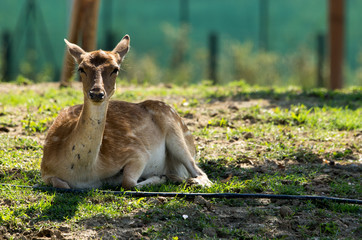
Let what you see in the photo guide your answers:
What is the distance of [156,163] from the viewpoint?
20.5 ft

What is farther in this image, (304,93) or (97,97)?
(304,93)

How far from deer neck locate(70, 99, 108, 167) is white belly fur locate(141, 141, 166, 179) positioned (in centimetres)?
88

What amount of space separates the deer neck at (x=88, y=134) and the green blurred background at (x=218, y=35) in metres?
14.2

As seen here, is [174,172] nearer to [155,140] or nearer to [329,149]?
[155,140]

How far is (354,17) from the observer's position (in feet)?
113

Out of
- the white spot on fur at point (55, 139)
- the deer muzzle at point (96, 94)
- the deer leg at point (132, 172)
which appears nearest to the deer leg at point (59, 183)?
the white spot on fur at point (55, 139)

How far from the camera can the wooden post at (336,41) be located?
529 inches

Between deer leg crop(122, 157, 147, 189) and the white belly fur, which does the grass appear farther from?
the white belly fur

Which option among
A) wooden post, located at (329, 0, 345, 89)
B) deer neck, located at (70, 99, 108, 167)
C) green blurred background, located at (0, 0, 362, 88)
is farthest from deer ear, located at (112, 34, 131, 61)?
green blurred background, located at (0, 0, 362, 88)

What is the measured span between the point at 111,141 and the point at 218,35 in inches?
670

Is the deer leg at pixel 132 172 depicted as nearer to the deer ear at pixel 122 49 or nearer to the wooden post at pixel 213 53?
the deer ear at pixel 122 49

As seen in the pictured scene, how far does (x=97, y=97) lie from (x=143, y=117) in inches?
64.0

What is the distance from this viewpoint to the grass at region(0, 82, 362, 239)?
4.68 metres

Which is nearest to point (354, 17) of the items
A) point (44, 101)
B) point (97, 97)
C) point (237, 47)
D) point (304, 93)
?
point (237, 47)
